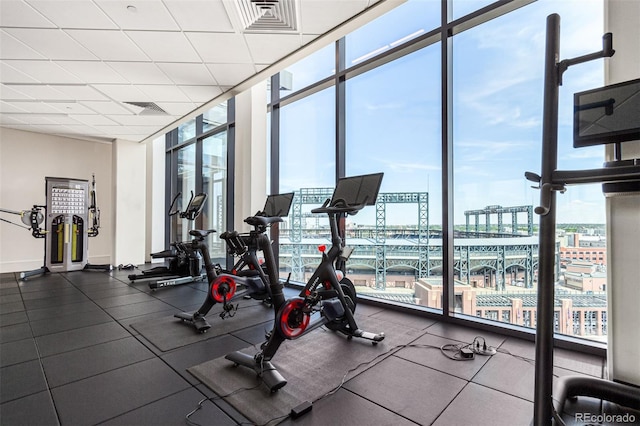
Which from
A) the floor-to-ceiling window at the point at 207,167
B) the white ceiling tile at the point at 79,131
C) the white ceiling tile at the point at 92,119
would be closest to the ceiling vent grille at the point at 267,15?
the floor-to-ceiling window at the point at 207,167

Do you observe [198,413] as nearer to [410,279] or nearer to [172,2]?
[410,279]

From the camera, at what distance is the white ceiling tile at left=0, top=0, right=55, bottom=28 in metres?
2.66

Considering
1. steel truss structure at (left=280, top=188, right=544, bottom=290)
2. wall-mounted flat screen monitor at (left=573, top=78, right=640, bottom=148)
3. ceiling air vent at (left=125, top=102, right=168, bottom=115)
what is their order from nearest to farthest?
wall-mounted flat screen monitor at (left=573, top=78, right=640, bottom=148) < steel truss structure at (left=280, top=188, right=544, bottom=290) < ceiling air vent at (left=125, top=102, right=168, bottom=115)

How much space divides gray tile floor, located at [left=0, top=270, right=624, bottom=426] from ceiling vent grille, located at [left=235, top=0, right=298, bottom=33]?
314 cm

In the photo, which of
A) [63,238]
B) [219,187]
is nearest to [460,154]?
[219,187]

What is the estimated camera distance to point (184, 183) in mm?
7996

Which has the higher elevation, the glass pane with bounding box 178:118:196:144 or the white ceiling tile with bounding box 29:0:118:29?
the glass pane with bounding box 178:118:196:144

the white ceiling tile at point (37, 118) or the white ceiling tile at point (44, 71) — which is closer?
the white ceiling tile at point (44, 71)

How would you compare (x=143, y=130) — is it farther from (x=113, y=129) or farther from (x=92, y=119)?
(x=92, y=119)

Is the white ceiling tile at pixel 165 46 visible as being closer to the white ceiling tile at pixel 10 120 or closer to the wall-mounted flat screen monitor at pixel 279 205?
the wall-mounted flat screen monitor at pixel 279 205

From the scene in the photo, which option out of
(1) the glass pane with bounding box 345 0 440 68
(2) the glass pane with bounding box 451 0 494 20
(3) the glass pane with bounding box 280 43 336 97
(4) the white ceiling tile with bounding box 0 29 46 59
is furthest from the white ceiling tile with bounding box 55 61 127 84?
(2) the glass pane with bounding box 451 0 494 20

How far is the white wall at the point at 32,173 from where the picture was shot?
639cm

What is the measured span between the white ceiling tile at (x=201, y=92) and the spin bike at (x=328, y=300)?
308cm

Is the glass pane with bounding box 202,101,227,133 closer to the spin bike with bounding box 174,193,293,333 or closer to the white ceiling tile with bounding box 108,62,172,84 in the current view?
the white ceiling tile with bounding box 108,62,172,84
